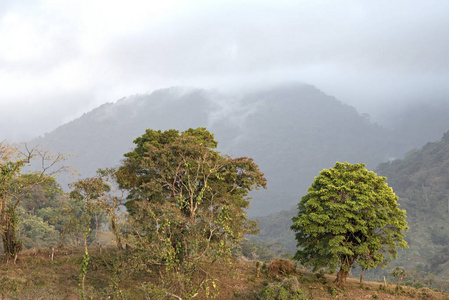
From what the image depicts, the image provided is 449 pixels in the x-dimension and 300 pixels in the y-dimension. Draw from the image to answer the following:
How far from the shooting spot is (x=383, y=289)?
96.3ft

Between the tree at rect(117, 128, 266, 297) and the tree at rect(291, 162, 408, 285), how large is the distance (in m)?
5.27

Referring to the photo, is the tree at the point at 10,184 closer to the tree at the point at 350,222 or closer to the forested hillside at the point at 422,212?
the tree at the point at 350,222

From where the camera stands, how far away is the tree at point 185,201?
20.6 metres

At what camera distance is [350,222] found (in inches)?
1109

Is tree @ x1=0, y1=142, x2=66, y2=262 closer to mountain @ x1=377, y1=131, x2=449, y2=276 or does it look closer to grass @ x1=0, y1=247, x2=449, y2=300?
grass @ x1=0, y1=247, x2=449, y2=300

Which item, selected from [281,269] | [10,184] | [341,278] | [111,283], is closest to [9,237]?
[10,184]

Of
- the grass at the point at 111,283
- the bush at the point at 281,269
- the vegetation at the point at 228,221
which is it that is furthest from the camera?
the bush at the point at 281,269

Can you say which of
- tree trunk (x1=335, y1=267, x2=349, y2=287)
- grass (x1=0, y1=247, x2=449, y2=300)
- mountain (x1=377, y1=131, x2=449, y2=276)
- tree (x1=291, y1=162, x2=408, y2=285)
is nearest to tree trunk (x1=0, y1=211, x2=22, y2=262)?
grass (x1=0, y1=247, x2=449, y2=300)

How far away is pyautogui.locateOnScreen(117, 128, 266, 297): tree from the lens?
2058 cm

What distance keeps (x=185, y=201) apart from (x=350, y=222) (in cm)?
1389

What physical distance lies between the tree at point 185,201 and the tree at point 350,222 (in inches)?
208

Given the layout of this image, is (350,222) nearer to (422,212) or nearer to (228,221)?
(228,221)

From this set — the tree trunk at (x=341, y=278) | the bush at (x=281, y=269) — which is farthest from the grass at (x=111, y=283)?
the tree trunk at (x=341, y=278)

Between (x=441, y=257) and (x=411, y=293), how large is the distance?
7823 cm
